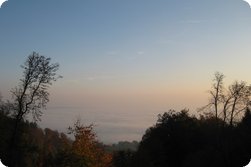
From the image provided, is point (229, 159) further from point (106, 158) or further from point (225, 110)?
point (106, 158)

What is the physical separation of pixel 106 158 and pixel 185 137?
5485mm

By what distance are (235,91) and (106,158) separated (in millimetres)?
9035

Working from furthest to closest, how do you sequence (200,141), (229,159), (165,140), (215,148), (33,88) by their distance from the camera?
(165,140)
(200,141)
(215,148)
(229,159)
(33,88)

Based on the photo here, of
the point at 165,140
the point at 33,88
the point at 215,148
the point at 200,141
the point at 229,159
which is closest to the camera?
the point at 33,88

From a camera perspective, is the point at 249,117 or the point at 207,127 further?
the point at 207,127

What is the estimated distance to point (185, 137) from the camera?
101ft

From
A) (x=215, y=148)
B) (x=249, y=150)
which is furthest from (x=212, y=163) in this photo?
(x=249, y=150)

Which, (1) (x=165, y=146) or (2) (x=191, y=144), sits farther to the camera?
(1) (x=165, y=146)

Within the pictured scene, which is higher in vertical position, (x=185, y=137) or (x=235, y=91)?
(x=235, y=91)

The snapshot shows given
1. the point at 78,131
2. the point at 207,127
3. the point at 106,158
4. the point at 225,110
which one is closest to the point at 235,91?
the point at 225,110

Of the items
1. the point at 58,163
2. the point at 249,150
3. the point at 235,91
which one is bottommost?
the point at 58,163

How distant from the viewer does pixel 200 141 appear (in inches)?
1147

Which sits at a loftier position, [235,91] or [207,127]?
[235,91]

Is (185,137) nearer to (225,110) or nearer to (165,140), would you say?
(165,140)
